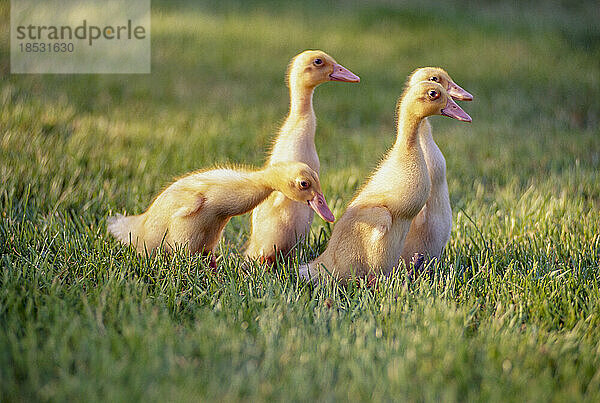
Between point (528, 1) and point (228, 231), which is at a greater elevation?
point (528, 1)

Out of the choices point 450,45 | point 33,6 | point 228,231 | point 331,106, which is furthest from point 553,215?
point 33,6

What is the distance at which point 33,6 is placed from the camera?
10242 mm

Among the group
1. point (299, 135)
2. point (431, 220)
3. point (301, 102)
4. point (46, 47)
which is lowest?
point (431, 220)

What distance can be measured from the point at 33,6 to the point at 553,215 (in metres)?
8.89

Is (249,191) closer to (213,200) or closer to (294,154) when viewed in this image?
(213,200)

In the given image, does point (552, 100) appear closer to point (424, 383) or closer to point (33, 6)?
point (424, 383)

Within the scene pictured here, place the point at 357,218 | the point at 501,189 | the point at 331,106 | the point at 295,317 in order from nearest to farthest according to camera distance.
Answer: the point at 295,317
the point at 357,218
the point at 501,189
the point at 331,106

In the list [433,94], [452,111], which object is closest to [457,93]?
[452,111]

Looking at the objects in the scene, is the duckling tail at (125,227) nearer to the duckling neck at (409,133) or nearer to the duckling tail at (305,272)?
the duckling tail at (305,272)

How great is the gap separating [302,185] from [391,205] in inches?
17.8

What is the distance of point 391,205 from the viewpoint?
316 centimetres

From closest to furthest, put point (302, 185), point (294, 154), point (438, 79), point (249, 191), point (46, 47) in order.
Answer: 1. point (302, 185)
2. point (249, 191)
3. point (294, 154)
4. point (438, 79)
5. point (46, 47)

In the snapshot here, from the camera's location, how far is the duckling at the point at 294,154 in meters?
3.50

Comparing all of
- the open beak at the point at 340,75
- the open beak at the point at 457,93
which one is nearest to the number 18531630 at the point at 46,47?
the open beak at the point at 340,75
